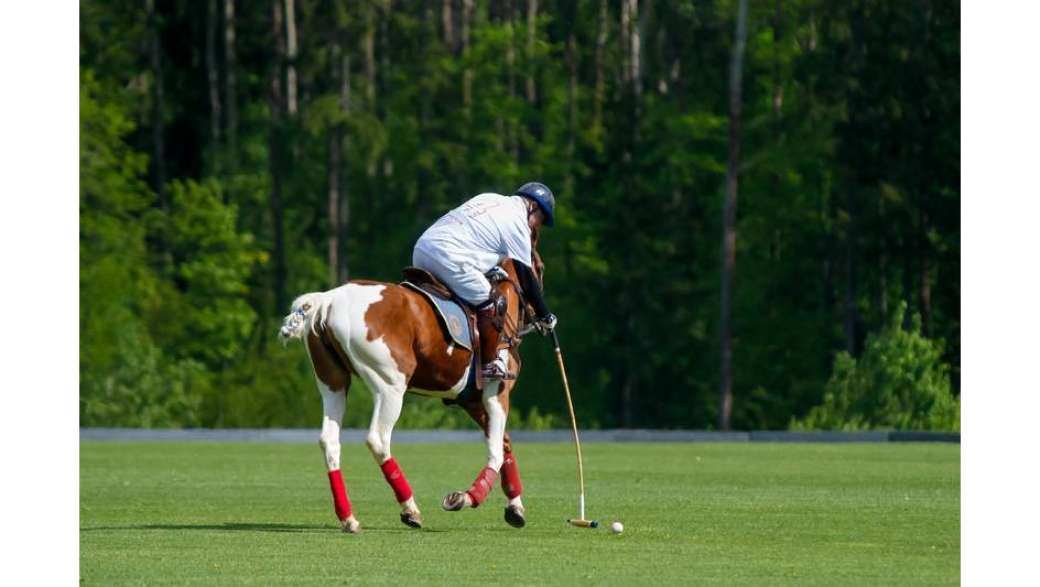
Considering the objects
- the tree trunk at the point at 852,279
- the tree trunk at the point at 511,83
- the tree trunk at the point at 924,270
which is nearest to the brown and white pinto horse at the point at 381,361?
the tree trunk at the point at 924,270

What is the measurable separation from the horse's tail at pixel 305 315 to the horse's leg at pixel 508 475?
1.51 metres

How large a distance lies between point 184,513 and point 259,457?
13.9 meters

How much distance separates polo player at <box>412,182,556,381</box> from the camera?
17578 mm

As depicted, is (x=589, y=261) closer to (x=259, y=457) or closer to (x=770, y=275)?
(x=770, y=275)

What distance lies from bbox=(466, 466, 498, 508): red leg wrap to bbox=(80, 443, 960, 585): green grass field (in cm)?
27

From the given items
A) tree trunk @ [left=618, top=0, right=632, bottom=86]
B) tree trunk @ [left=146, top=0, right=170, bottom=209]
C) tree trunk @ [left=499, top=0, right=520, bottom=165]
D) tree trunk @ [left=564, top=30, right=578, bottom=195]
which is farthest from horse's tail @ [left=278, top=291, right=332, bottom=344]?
tree trunk @ [left=499, top=0, right=520, bottom=165]

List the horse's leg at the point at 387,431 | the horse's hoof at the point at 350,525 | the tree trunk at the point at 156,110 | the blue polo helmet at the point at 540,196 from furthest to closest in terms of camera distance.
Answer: the tree trunk at the point at 156,110 < the blue polo helmet at the point at 540,196 < the horse's leg at the point at 387,431 < the horse's hoof at the point at 350,525

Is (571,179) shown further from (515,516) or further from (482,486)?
(482,486)

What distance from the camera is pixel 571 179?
74062mm

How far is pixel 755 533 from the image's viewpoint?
1678 centimetres

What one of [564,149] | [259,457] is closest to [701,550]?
[259,457]

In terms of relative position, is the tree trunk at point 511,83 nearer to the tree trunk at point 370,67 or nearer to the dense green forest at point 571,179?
the dense green forest at point 571,179

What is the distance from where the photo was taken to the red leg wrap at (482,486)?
1672 centimetres
